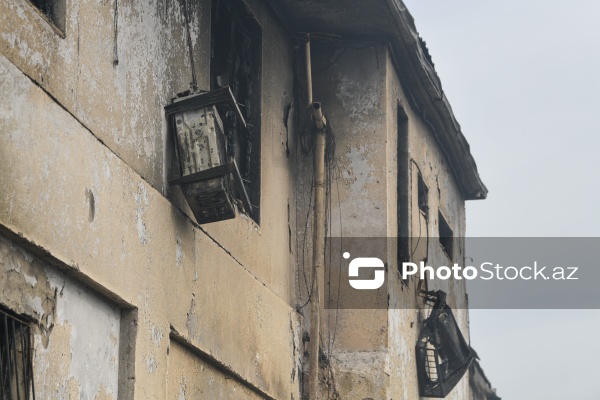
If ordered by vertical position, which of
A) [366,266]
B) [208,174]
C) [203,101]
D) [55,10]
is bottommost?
[366,266]

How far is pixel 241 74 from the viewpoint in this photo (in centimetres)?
1021

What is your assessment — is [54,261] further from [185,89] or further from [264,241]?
[264,241]

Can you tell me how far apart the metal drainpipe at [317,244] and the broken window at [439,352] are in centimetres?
188

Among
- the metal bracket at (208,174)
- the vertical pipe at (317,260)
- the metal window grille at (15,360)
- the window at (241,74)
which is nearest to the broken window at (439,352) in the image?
the vertical pipe at (317,260)

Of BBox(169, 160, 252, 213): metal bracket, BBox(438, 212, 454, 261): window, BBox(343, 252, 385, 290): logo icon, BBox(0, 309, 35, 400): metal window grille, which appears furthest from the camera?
BBox(438, 212, 454, 261): window

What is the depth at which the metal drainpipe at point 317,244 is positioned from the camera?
1045 cm

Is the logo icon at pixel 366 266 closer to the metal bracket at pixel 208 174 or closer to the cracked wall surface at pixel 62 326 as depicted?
the metal bracket at pixel 208 174

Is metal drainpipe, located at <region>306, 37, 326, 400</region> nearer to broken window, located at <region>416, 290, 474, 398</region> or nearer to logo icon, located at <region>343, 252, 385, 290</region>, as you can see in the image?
logo icon, located at <region>343, 252, 385, 290</region>

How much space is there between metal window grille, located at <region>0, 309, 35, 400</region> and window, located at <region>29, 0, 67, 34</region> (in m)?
1.61

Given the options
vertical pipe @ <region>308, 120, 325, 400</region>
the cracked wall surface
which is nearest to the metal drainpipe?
vertical pipe @ <region>308, 120, 325, 400</region>

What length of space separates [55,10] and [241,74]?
3.45 m

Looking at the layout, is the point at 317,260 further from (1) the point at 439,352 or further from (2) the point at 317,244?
(1) the point at 439,352

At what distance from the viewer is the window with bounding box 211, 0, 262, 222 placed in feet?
32.3

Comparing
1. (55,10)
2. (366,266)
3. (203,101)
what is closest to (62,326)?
(55,10)
